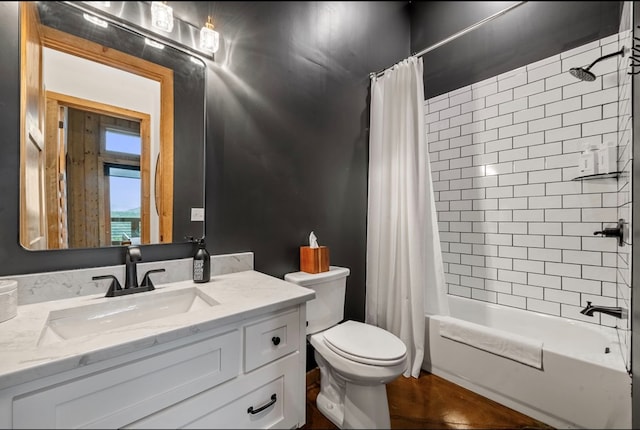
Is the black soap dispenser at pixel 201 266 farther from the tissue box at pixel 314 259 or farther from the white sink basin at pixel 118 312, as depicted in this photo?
the tissue box at pixel 314 259

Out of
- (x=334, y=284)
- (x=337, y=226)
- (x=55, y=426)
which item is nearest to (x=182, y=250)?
(x=55, y=426)

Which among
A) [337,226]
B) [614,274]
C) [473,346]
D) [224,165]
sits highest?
[224,165]

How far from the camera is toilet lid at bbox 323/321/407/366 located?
1027 mm

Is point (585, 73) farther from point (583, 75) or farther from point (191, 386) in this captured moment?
point (191, 386)

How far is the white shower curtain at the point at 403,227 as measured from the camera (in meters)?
1.42

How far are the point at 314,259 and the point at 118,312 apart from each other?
34.5 inches

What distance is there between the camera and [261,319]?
850 millimetres

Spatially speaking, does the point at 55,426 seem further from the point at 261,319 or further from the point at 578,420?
the point at 578,420

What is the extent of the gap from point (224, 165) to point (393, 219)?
0.99m

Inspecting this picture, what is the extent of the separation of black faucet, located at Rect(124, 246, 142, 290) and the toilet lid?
0.85 meters

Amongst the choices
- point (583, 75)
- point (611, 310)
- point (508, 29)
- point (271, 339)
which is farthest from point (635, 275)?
point (271, 339)

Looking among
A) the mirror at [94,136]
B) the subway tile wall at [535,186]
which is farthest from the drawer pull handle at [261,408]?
the subway tile wall at [535,186]

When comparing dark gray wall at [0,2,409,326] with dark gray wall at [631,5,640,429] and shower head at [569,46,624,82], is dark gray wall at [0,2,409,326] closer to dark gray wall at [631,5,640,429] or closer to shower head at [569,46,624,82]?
shower head at [569,46,624,82]

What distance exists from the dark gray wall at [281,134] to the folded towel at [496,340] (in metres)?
0.58
